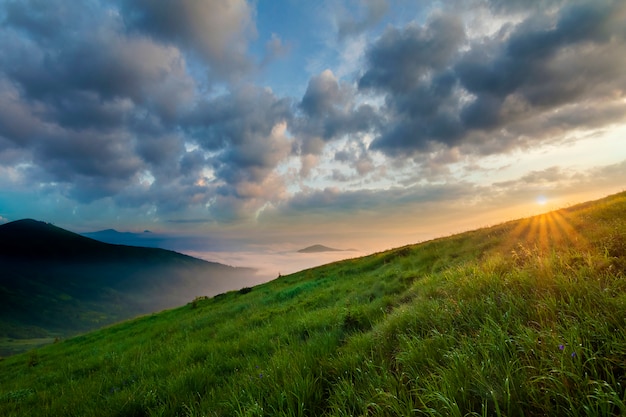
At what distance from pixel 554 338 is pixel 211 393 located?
15.1 ft

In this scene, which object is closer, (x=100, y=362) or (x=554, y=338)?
(x=554, y=338)

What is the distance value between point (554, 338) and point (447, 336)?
117cm

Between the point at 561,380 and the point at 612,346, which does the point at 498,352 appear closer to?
the point at 561,380

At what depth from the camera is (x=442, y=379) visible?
274 centimetres

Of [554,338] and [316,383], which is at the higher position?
[554,338]

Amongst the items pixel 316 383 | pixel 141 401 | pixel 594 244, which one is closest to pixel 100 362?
pixel 141 401

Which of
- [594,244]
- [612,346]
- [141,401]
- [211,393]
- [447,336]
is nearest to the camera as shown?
[612,346]

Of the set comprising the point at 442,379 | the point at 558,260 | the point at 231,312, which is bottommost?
the point at 231,312

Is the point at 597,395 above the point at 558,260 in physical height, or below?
below

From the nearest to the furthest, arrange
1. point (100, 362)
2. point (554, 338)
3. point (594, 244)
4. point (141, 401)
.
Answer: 1. point (554, 338)
2. point (141, 401)
3. point (594, 244)
4. point (100, 362)

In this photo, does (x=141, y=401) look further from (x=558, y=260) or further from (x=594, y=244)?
(x=594, y=244)

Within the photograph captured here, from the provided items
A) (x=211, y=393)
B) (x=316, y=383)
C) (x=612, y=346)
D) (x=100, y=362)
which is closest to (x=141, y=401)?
(x=211, y=393)

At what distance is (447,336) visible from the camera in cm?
367

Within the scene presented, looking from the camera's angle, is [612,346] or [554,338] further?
[554,338]
